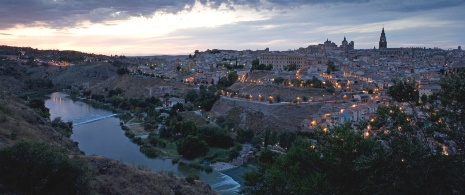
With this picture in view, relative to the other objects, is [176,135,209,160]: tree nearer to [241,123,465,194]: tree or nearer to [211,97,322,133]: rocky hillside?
[211,97,322,133]: rocky hillside

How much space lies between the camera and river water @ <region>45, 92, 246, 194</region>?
13.0 metres

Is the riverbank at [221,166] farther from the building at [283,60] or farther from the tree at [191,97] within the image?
the building at [283,60]

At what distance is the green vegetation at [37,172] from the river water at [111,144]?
18.6 ft

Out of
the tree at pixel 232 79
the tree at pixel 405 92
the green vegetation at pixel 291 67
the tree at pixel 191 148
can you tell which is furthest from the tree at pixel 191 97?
the tree at pixel 405 92

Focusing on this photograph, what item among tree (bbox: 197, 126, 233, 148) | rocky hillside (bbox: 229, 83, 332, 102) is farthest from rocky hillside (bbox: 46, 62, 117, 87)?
tree (bbox: 197, 126, 233, 148)

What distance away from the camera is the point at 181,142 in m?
15.8

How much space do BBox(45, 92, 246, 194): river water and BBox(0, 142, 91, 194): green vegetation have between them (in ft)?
18.6

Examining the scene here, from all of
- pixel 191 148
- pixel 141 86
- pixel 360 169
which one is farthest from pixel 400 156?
pixel 141 86

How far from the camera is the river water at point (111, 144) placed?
42.8 ft

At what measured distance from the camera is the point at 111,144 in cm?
1775

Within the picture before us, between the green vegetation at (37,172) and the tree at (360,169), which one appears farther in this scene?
the green vegetation at (37,172)

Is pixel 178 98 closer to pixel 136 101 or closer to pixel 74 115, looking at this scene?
pixel 136 101

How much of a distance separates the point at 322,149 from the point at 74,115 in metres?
22.4

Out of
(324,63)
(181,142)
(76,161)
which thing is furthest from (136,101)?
(76,161)
